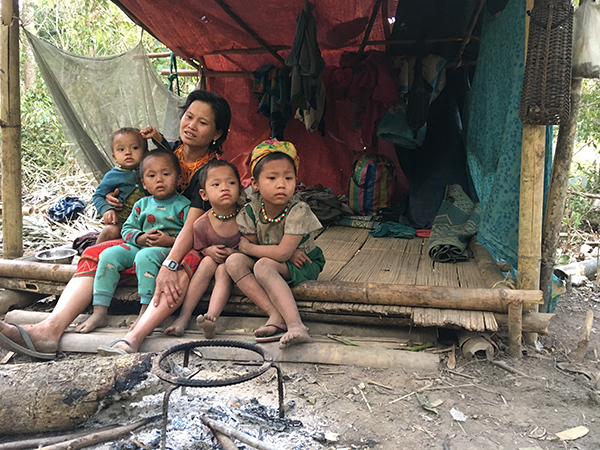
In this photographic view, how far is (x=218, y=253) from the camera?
265 cm

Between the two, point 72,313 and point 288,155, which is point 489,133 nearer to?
point 288,155

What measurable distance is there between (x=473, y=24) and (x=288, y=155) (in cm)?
251

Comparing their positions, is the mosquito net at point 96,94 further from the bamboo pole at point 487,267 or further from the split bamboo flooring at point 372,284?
the bamboo pole at point 487,267

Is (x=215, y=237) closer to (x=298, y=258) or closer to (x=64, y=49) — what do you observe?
(x=298, y=258)

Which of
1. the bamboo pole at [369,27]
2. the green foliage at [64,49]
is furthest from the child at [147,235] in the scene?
the green foliage at [64,49]

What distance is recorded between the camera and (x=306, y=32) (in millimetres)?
3672

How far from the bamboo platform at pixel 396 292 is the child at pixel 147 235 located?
7.8 inches

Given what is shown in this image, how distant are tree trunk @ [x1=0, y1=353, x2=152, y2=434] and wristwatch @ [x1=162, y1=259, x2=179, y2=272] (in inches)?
32.9

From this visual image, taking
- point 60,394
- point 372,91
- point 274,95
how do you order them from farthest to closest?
point 274,95
point 372,91
point 60,394

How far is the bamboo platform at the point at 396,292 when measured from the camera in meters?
2.37

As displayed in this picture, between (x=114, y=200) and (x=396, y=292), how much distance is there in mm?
1896

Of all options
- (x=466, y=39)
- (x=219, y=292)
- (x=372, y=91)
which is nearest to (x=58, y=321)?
(x=219, y=292)

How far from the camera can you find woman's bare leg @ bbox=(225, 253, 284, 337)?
2.55m

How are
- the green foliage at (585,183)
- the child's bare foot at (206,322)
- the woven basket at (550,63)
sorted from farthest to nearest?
the green foliage at (585,183) < the child's bare foot at (206,322) < the woven basket at (550,63)
